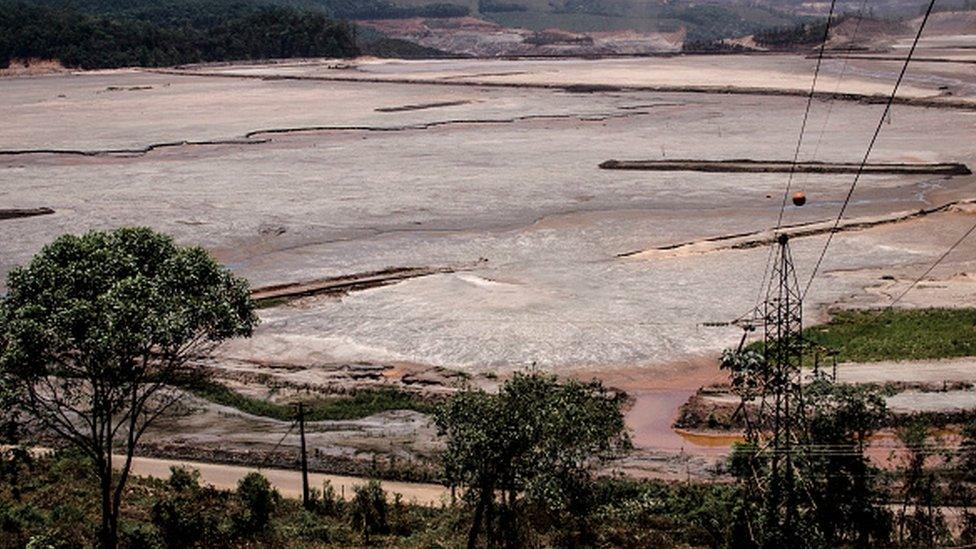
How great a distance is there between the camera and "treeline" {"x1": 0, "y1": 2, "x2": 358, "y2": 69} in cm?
12369

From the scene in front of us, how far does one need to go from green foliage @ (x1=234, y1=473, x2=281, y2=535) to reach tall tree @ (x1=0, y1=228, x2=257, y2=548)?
7.08 feet

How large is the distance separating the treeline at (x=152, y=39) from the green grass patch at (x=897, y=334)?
11440cm

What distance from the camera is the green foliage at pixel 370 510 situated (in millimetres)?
18828

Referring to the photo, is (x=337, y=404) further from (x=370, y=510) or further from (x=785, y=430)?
(x=785, y=430)

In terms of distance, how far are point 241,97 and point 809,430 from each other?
80.5 m

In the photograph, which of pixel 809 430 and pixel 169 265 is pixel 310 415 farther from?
pixel 809 430

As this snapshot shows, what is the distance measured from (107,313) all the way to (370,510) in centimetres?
637

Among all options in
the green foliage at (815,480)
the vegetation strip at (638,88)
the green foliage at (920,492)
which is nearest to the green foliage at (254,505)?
the green foliage at (815,480)

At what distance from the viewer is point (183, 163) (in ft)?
187

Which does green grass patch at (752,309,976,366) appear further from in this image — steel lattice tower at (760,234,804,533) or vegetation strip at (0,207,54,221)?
vegetation strip at (0,207,54,221)

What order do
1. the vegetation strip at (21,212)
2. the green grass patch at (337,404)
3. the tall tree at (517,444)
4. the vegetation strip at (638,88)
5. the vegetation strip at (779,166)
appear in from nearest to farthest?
1. the tall tree at (517,444)
2. the green grass patch at (337,404)
3. the vegetation strip at (21,212)
4. the vegetation strip at (779,166)
5. the vegetation strip at (638,88)

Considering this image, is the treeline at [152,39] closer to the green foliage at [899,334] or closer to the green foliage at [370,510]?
the green foliage at [899,334]

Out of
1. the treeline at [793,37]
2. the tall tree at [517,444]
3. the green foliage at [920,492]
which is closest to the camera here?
the tall tree at [517,444]

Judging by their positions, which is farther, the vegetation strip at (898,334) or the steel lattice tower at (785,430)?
the vegetation strip at (898,334)
